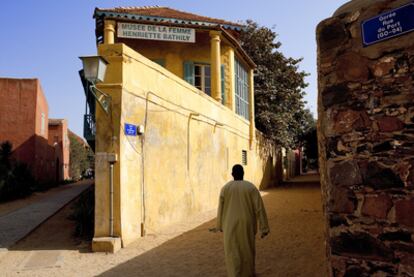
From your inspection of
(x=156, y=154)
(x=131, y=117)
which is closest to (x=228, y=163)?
(x=156, y=154)

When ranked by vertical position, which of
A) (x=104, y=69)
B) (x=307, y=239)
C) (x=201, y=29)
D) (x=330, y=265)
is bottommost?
(x=307, y=239)

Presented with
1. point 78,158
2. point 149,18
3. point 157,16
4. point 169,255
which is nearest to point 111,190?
point 169,255

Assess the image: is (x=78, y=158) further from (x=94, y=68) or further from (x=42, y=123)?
(x=94, y=68)

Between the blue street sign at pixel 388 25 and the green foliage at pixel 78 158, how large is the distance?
35.5m

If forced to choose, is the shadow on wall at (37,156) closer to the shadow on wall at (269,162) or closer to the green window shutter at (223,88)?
the green window shutter at (223,88)

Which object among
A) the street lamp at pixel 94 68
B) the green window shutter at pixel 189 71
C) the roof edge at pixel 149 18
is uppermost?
the roof edge at pixel 149 18

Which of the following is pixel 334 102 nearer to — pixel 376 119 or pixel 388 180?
pixel 376 119

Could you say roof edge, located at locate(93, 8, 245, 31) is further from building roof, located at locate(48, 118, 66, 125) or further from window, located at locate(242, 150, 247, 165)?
building roof, located at locate(48, 118, 66, 125)

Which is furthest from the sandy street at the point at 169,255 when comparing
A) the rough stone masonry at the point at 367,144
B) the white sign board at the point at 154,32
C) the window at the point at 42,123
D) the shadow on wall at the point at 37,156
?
the window at the point at 42,123

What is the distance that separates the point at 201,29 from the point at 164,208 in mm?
6943

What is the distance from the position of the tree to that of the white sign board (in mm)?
8602

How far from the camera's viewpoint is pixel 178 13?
1392 centimetres

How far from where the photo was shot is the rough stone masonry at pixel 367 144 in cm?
315

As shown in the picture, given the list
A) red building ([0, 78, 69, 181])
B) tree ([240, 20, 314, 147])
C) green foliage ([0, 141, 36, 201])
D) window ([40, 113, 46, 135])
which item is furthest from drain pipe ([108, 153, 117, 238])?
window ([40, 113, 46, 135])
